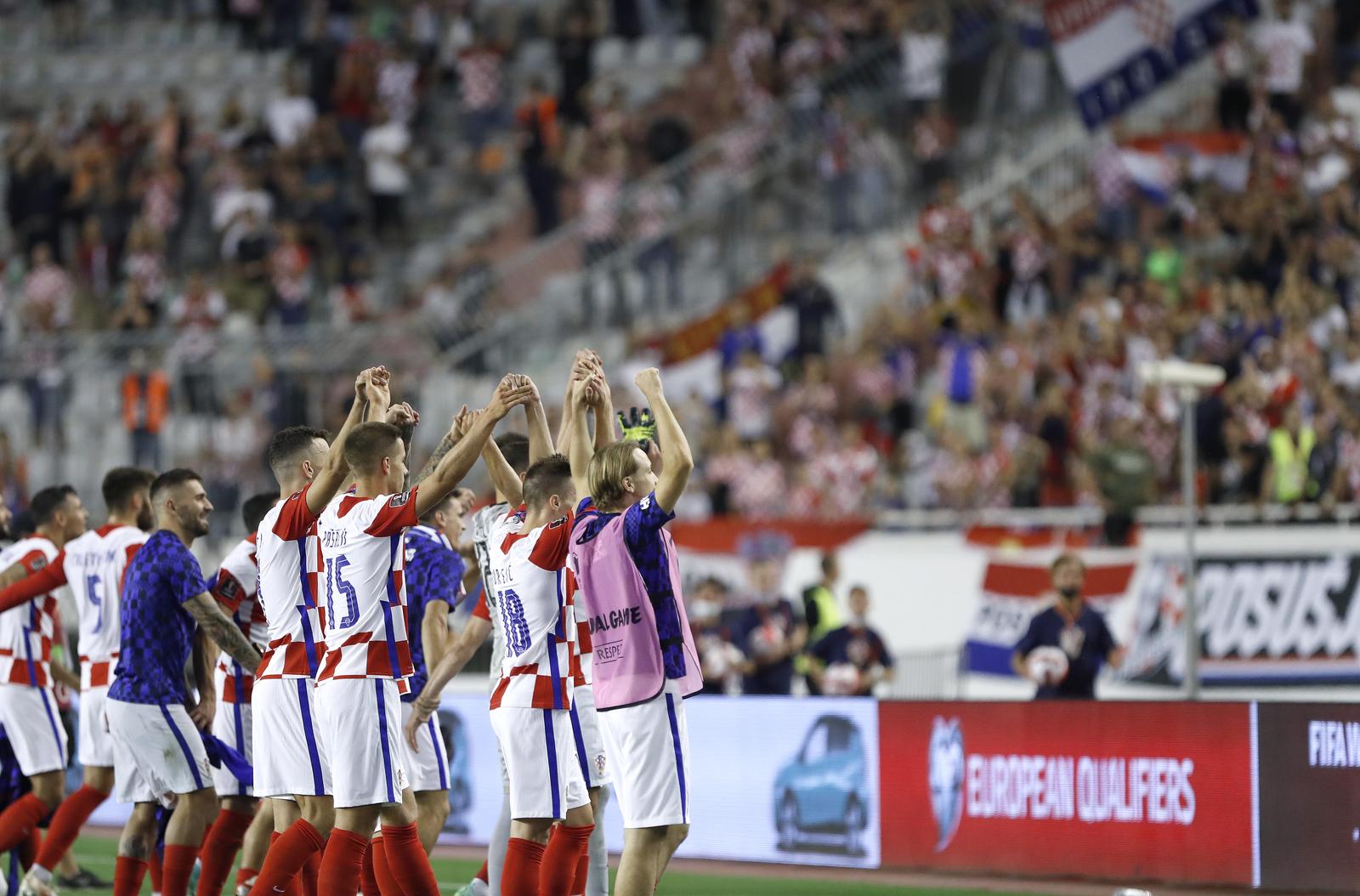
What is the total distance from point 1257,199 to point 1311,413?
361 cm

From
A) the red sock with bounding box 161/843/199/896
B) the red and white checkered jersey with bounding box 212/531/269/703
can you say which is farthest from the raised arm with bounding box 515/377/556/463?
the red sock with bounding box 161/843/199/896

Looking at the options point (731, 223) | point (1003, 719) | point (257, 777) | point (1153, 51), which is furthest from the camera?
point (731, 223)

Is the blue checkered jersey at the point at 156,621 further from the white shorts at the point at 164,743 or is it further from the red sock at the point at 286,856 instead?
the red sock at the point at 286,856

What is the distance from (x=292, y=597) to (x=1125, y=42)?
16.6 meters

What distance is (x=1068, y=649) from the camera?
608 inches

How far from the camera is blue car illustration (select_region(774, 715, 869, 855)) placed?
1538cm

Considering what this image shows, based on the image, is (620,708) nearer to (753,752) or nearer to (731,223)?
(753,752)

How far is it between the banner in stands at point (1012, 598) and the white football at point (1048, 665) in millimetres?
3463

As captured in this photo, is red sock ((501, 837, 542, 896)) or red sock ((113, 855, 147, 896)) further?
red sock ((113, 855, 147, 896))

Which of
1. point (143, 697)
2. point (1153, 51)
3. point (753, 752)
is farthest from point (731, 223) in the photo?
point (143, 697)

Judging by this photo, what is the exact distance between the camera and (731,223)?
2614 cm

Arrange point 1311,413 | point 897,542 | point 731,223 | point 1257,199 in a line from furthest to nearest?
point 731,223, point 1257,199, point 897,542, point 1311,413

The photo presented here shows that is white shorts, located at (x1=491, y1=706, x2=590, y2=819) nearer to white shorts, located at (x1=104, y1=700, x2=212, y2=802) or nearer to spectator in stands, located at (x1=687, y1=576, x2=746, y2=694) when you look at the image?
white shorts, located at (x1=104, y1=700, x2=212, y2=802)

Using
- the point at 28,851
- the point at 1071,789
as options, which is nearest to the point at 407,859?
the point at 28,851
